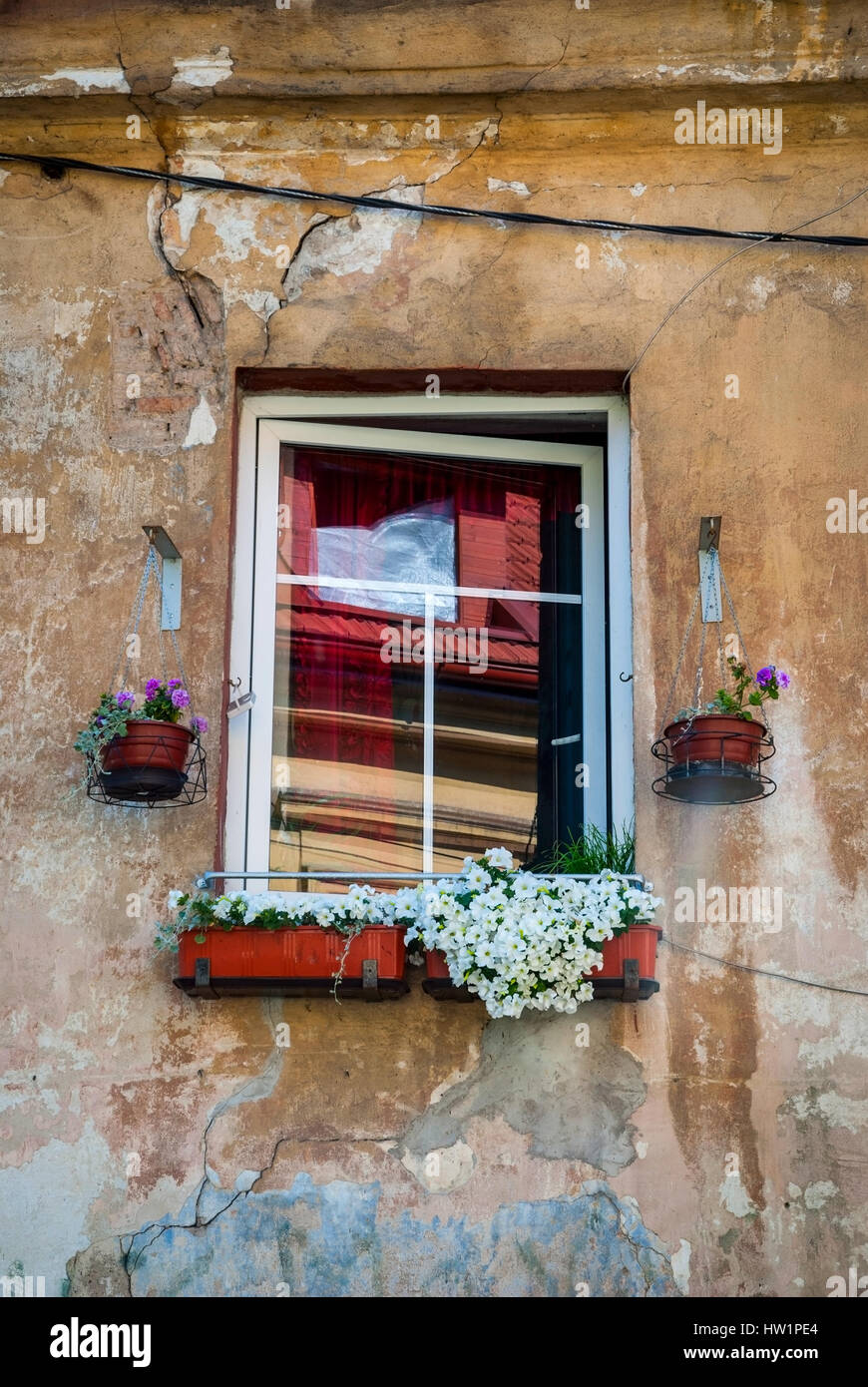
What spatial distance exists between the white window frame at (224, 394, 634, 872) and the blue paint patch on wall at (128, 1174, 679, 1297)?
1.07 meters

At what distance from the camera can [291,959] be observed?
461 cm

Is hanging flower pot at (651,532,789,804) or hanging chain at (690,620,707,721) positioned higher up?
hanging chain at (690,620,707,721)

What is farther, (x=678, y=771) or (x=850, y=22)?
(x=850, y=22)

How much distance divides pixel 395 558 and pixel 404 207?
3.87ft

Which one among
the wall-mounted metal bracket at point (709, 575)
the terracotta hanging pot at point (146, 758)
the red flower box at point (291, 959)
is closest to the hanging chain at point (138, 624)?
the terracotta hanging pot at point (146, 758)

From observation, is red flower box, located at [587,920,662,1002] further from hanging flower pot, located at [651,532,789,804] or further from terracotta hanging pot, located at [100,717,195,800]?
terracotta hanging pot, located at [100,717,195,800]

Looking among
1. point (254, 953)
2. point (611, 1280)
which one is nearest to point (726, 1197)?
point (611, 1280)

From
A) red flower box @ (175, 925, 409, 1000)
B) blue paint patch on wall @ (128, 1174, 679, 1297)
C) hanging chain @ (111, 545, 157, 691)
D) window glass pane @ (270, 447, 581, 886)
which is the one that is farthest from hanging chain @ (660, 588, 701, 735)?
hanging chain @ (111, 545, 157, 691)

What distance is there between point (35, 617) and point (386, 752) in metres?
1.21

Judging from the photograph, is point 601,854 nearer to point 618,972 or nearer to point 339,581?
point 618,972

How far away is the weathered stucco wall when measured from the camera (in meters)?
4.57

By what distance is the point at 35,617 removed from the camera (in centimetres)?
513

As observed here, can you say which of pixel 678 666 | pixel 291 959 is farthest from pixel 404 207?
pixel 291 959

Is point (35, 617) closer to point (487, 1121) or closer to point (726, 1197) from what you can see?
point (487, 1121)
